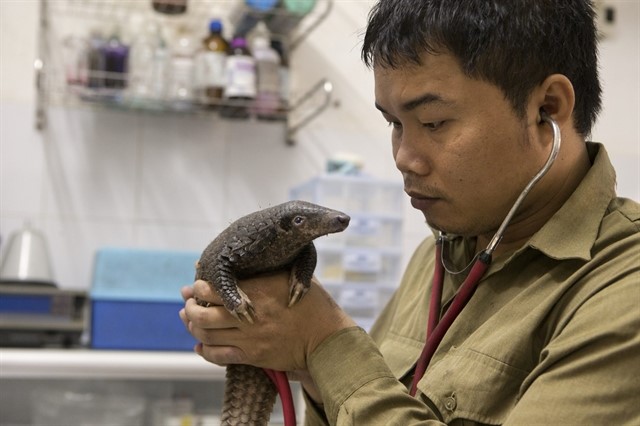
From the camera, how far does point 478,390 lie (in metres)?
1.01

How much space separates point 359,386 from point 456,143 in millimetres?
325

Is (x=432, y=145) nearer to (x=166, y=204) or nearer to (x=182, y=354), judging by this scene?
(x=182, y=354)

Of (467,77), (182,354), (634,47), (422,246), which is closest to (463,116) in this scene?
(467,77)

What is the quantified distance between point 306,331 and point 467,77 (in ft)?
1.28

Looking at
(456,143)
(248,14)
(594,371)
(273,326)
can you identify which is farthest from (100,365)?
(594,371)

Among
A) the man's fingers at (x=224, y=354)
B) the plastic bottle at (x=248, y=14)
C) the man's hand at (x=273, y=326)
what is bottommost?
the man's fingers at (x=224, y=354)

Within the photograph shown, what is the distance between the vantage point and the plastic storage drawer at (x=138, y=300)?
2.47 metres

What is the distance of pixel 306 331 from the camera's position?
110 centimetres

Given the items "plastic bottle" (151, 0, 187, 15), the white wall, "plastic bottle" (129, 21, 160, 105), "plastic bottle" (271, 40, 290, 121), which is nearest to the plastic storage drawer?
the white wall

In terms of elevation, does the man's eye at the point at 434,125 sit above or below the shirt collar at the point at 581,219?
above

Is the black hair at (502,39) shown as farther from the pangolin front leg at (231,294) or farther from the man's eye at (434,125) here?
the pangolin front leg at (231,294)

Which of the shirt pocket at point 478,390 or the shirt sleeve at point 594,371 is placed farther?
the shirt pocket at point 478,390

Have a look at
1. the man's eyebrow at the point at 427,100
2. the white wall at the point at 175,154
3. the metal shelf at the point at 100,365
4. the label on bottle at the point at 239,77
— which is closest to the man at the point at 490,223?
the man's eyebrow at the point at 427,100

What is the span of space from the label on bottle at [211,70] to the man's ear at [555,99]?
1.75m
